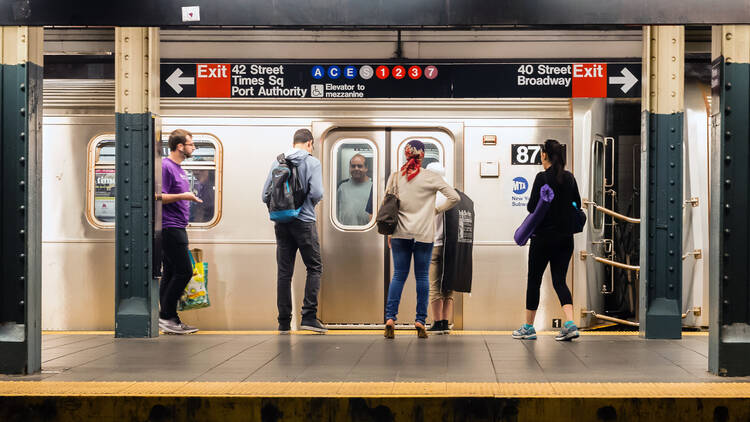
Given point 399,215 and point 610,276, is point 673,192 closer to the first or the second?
point 610,276

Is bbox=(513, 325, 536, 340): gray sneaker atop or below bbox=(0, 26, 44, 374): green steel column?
below

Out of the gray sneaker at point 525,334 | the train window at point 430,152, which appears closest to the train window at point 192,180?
the train window at point 430,152

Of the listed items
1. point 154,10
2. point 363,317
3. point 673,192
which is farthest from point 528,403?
point 363,317

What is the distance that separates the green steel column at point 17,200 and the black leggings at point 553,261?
3.84 m

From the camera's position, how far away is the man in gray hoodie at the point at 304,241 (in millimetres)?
7805

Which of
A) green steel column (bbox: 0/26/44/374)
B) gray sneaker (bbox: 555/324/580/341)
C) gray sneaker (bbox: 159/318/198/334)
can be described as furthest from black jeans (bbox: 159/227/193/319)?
gray sneaker (bbox: 555/324/580/341)

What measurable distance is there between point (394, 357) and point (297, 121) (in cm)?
312

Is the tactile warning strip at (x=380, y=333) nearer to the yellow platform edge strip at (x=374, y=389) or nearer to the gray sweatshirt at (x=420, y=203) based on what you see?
the gray sweatshirt at (x=420, y=203)

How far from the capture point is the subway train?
848cm

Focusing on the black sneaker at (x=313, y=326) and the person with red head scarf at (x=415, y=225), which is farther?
the black sneaker at (x=313, y=326)

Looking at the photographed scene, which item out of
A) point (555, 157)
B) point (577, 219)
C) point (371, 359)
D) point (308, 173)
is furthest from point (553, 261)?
point (308, 173)

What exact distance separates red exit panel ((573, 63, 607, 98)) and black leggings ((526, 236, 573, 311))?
1.63 meters

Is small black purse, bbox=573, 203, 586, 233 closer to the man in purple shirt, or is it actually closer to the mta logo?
the mta logo

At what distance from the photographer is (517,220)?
8.57 meters
